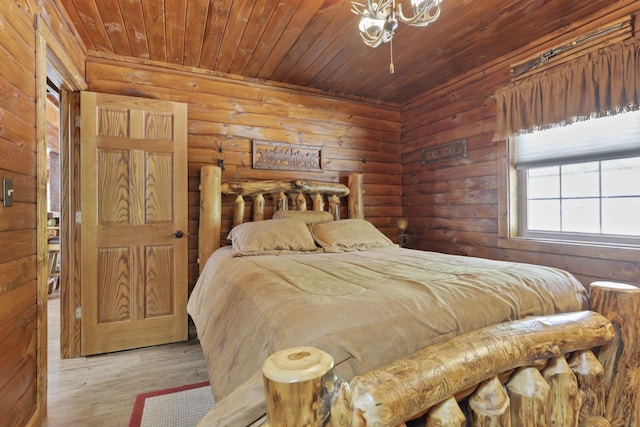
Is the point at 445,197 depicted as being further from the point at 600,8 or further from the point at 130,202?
the point at 130,202

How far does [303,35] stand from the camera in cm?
233

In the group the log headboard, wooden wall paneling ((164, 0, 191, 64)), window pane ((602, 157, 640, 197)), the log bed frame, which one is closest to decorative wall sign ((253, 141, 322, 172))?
the log headboard

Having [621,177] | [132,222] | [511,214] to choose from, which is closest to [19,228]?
[132,222]

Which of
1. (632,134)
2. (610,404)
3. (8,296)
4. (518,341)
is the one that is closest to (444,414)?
(518,341)

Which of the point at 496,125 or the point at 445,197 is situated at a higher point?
the point at 496,125

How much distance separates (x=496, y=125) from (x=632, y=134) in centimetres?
88

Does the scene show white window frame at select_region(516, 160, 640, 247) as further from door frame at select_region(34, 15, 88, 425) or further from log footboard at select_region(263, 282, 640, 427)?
door frame at select_region(34, 15, 88, 425)

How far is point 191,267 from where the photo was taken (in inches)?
110

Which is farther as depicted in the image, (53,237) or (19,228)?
(53,237)

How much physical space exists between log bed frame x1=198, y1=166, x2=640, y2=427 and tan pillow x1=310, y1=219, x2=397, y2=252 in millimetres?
1558

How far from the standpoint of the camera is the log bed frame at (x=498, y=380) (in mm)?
646

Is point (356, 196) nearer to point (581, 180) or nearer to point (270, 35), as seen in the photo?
point (270, 35)

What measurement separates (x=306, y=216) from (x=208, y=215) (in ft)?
2.80

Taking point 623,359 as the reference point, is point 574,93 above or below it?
above
